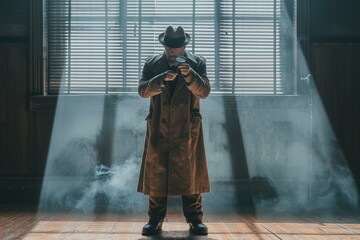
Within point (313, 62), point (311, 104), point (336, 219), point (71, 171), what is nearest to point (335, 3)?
point (313, 62)

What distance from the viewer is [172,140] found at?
3.45 meters

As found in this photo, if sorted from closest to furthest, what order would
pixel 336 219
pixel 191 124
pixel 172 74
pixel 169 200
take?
pixel 172 74 < pixel 191 124 < pixel 336 219 < pixel 169 200

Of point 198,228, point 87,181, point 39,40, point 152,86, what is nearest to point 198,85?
point 152,86

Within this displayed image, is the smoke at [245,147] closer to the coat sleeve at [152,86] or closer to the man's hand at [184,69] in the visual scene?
the coat sleeve at [152,86]

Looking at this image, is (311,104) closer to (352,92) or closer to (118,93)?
(352,92)

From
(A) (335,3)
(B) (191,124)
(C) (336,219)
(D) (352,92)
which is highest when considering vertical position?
(A) (335,3)

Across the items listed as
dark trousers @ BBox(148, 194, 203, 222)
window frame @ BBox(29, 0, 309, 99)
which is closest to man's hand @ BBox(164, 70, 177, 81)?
dark trousers @ BBox(148, 194, 203, 222)

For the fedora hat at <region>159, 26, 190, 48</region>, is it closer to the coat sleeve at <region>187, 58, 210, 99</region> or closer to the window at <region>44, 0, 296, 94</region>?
the coat sleeve at <region>187, 58, 210, 99</region>

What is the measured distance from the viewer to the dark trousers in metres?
3.53

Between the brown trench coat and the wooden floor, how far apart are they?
0.34 m

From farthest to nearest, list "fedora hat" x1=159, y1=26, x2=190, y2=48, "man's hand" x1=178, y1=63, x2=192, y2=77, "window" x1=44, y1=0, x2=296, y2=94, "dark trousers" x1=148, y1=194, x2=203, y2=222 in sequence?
"window" x1=44, y1=0, x2=296, y2=94
"dark trousers" x1=148, y1=194, x2=203, y2=222
"fedora hat" x1=159, y1=26, x2=190, y2=48
"man's hand" x1=178, y1=63, x2=192, y2=77

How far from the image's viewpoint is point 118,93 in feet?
16.5

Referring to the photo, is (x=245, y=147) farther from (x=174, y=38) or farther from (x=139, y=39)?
(x=174, y=38)

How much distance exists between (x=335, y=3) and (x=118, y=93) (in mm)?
2289
